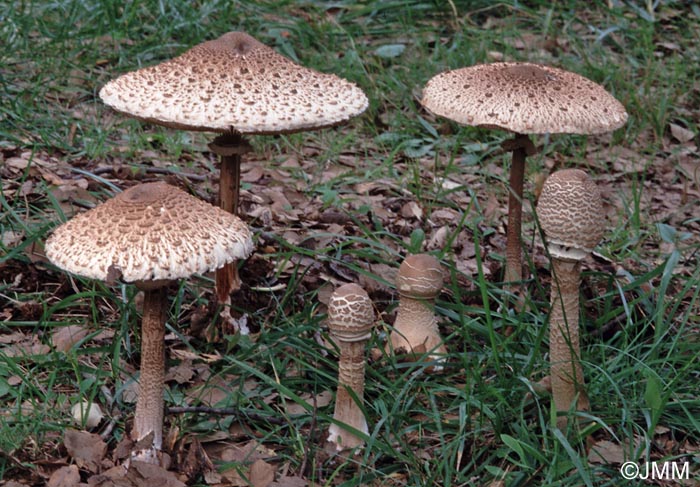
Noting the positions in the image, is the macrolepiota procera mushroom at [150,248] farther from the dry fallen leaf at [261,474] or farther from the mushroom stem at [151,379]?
the dry fallen leaf at [261,474]

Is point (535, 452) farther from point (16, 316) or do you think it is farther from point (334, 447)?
point (16, 316)

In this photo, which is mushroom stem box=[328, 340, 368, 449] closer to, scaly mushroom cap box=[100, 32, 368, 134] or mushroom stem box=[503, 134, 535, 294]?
scaly mushroom cap box=[100, 32, 368, 134]

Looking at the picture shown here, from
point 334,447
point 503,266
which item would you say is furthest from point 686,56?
point 334,447

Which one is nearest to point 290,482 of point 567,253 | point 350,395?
point 350,395

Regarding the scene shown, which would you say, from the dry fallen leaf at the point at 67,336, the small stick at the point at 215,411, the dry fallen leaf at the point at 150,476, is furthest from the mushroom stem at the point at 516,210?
the dry fallen leaf at the point at 67,336

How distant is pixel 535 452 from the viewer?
9.96 ft

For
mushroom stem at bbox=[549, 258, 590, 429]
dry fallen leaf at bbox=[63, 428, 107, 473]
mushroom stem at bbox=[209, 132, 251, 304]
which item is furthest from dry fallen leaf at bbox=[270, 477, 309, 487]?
mushroom stem at bbox=[209, 132, 251, 304]

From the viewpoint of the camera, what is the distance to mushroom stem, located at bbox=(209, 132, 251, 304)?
3691mm

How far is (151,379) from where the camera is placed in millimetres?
3154

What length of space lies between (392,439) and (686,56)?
5.73 metres

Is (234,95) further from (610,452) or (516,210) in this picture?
(610,452)

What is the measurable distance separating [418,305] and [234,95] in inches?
51.7

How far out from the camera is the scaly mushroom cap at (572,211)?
304 cm

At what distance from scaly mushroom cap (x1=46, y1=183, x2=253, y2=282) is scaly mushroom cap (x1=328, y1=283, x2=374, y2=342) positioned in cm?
43
